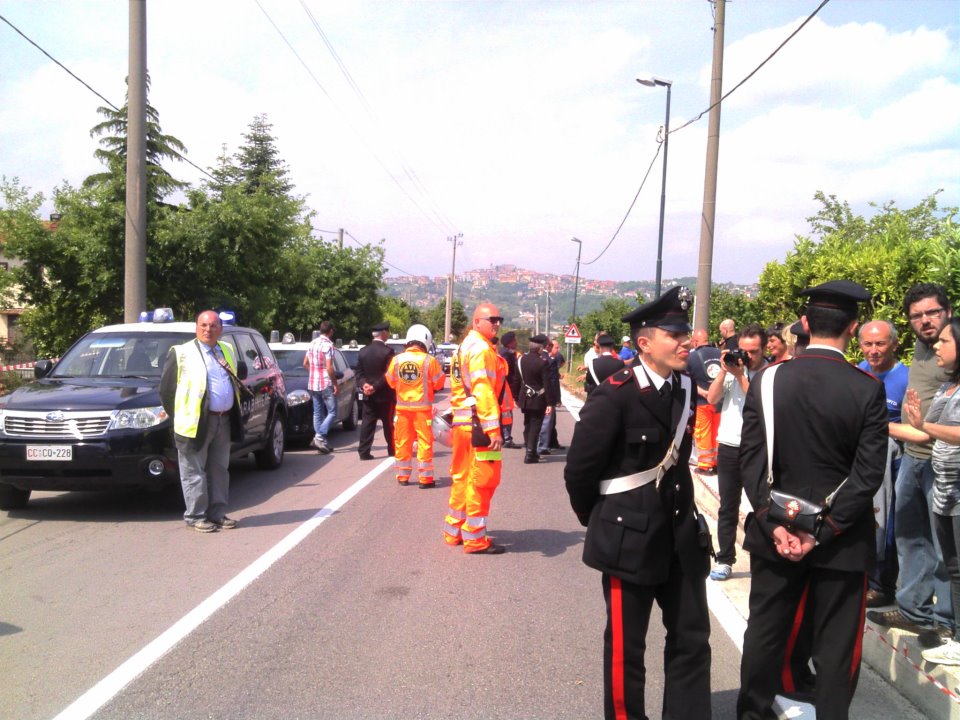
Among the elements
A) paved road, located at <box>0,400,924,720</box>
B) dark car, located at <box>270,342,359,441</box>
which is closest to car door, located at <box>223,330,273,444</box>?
dark car, located at <box>270,342,359,441</box>

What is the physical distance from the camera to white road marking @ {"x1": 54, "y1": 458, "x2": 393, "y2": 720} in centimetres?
415

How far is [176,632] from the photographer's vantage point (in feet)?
16.8

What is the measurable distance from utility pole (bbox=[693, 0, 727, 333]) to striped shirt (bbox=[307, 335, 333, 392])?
6.41 meters

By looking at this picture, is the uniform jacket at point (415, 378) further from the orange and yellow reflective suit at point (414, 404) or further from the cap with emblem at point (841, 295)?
the cap with emblem at point (841, 295)

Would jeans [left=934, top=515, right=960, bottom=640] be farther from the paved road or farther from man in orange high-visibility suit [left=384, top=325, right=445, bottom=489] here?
man in orange high-visibility suit [left=384, top=325, right=445, bottom=489]

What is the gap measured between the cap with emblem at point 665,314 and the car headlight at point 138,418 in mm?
5589

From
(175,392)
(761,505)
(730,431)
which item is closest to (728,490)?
(730,431)

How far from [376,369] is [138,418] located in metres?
4.22

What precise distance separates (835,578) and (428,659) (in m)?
2.33

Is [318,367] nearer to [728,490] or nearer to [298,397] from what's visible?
[298,397]

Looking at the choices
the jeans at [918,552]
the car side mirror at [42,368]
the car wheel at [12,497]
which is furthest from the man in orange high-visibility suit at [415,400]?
the jeans at [918,552]

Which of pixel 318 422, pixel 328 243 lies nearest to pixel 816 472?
pixel 318 422

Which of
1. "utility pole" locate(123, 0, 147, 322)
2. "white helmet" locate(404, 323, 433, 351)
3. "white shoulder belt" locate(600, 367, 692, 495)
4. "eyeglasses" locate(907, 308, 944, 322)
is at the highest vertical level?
"utility pole" locate(123, 0, 147, 322)

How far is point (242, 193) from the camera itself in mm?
17812
